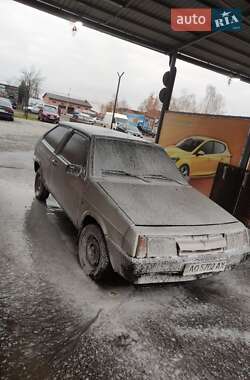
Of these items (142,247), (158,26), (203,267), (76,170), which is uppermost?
(158,26)

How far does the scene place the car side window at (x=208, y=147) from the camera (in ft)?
25.4

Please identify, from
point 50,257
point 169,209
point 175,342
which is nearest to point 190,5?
point 169,209

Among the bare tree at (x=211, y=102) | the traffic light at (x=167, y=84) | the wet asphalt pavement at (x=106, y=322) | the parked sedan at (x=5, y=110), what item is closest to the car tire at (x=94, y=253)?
the wet asphalt pavement at (x=106, y=322)

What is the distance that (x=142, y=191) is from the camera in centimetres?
369

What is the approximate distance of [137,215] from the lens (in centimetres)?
305

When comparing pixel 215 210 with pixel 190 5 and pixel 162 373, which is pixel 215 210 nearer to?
pixel 162 373

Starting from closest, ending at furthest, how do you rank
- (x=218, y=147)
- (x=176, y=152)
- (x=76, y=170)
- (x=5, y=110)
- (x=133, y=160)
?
(x=76, y=170) < (x=133, y=160) < (x=218, y=147) < (x=176, y=152) < (x=5, y=110)

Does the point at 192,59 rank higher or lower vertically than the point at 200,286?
higher

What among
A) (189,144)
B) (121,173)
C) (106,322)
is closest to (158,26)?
(189,144)

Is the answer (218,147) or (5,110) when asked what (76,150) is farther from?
(5,110)

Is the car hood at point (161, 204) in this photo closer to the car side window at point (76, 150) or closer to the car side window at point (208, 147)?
the car side window at point (76, 150)

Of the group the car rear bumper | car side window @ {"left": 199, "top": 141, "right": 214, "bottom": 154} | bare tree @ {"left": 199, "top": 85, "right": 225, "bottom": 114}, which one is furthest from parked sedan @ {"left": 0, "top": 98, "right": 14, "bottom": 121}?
bare tree @ {"left": 199, "top": 85, "right": 225, "bottom": 114}

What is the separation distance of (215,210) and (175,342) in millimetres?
1736

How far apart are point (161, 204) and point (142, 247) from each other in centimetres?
84
